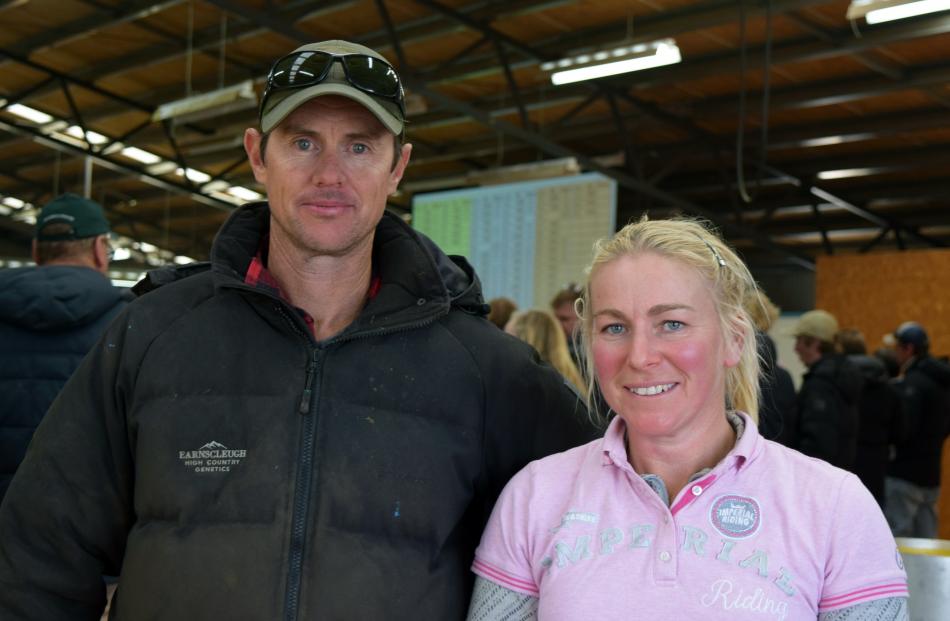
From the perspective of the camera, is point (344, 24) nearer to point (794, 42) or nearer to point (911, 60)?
point (794, 42)

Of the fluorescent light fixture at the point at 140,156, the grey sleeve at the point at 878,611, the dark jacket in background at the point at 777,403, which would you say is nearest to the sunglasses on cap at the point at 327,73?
the grey sleeve at the point at 878,611

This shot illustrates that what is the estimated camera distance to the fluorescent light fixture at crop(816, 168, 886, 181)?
10.6 meters

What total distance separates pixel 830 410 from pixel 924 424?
169 centimetres

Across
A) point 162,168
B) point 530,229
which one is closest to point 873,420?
point 530,229

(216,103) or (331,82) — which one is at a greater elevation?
(216,103)

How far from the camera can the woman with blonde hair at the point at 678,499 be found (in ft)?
4.34

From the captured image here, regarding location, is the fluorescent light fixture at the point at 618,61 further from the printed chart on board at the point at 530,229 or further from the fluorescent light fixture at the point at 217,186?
the fluorescent light fixture at the point at 217,186

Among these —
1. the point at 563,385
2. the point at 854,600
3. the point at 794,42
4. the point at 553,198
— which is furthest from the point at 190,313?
the point at 794,42

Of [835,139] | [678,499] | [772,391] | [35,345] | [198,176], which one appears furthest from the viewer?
[198,176]

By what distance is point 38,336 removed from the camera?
Result: 2805 millimetres

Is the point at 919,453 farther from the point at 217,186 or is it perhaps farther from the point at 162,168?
the point at 217,186

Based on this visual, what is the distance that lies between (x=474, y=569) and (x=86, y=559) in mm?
620

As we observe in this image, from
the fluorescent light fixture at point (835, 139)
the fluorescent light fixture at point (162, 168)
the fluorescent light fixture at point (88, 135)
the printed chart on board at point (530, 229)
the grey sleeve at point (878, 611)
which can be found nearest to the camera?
the grey sleeve at point (878, 611)

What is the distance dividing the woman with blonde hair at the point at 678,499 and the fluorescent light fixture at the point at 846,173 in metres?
9.85
